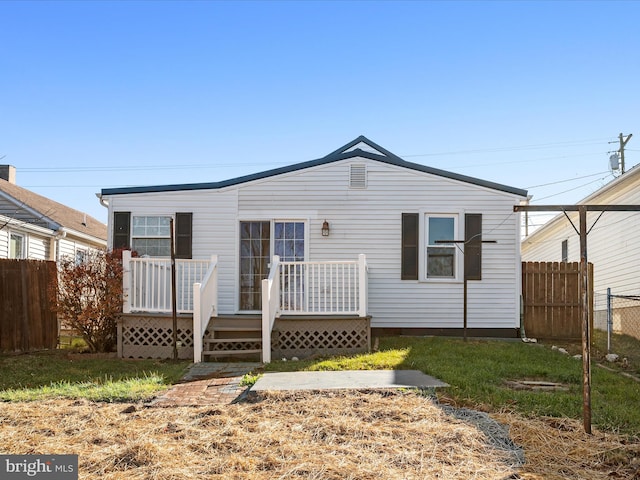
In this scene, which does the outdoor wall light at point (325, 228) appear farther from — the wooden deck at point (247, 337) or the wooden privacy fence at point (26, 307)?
the wooden privacy fence at point (26, 307)

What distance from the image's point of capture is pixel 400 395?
598cm

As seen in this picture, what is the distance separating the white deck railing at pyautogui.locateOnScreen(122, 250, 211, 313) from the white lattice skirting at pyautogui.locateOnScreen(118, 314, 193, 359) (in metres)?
0.17

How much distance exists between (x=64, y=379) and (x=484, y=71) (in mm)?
11274

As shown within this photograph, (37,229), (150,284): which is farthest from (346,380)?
(37,229)

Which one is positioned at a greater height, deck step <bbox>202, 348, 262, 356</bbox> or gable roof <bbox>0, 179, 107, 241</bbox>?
gable roof <bbox>0, 179, 107, 241</bbox>

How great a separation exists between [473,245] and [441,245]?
23.7 inches

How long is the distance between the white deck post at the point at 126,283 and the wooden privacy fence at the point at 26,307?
65.2 inches

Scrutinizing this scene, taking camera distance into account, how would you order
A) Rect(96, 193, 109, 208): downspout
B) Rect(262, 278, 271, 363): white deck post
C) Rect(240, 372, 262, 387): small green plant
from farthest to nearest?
Rect(96, 193, 109, 208): downspout
Rect(262, 278, 271, 363): white deck post
Rect(240, 372, 262, 387): small green plant

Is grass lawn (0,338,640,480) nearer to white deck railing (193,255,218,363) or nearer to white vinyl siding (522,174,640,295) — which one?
white deck railing (193,255,218,363)

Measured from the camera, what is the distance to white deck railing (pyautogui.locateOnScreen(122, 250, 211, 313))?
9.76 metres

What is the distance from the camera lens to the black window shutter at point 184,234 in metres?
11.4

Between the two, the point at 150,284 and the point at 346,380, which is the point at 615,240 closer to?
the point at 346,380

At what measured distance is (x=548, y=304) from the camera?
11.9 meters

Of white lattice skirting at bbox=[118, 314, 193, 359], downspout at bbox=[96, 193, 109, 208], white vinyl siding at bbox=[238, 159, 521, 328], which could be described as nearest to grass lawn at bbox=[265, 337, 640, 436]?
white vinyl siding at bbox=[238, 159, 521, 328]
